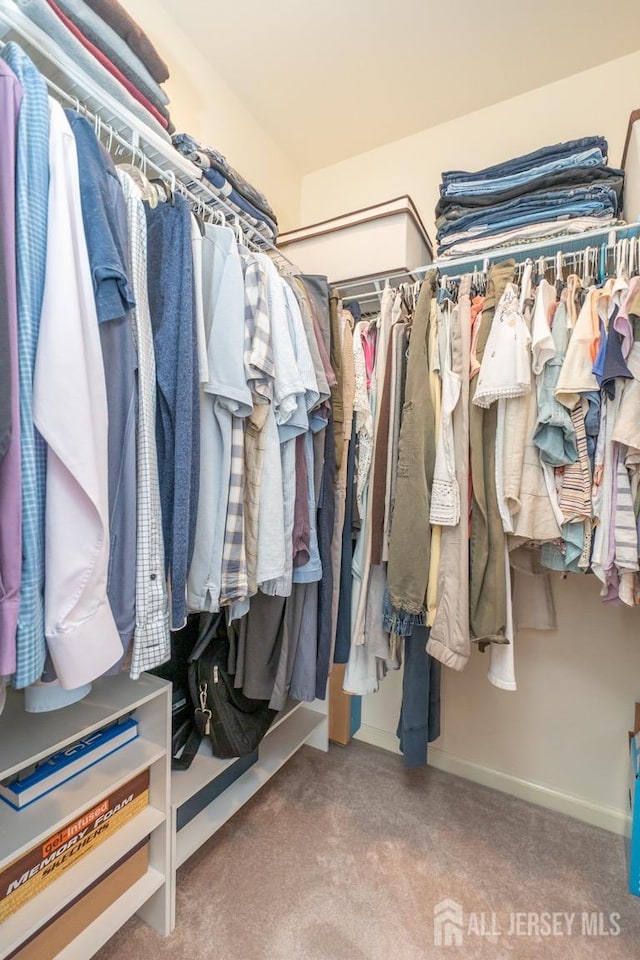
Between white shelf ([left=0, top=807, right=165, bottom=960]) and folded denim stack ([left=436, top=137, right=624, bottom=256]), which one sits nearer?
white shelf ([left=0, top=807, right=165, bottom=960])

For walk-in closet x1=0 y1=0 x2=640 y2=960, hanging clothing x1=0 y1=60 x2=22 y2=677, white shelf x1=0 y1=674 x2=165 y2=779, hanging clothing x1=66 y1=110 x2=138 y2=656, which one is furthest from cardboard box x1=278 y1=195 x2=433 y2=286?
white shelf x1=0 y1=674 x2=165 y2=779

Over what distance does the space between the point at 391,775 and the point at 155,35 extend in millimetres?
2639

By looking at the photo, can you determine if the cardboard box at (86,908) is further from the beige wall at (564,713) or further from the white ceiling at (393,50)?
the white ceiling at (393,50)

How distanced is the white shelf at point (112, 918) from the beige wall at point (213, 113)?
215 cm

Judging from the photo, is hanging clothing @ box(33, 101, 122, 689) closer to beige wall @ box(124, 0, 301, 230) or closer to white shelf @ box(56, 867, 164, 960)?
white shelf @ box(56, 867, 164, 960)

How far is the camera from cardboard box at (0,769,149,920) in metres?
0.78

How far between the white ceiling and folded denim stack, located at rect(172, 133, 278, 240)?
516 millimetres

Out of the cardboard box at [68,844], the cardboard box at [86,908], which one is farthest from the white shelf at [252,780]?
the cardboard box at [68,844]

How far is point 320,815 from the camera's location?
4.61 feet

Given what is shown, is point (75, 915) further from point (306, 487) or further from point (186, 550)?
point (306, 487)

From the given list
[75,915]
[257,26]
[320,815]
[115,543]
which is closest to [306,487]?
[115,543]

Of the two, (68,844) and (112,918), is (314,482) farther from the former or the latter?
(112,918)

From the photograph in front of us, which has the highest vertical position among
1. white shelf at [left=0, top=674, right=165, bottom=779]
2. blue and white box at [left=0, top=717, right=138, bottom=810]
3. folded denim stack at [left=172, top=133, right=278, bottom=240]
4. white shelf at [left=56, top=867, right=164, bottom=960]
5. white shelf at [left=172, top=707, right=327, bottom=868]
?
folded denim stack at [left=172, top=133, right=278, bottom=240]

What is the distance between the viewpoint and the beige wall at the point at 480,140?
135 centimetres
